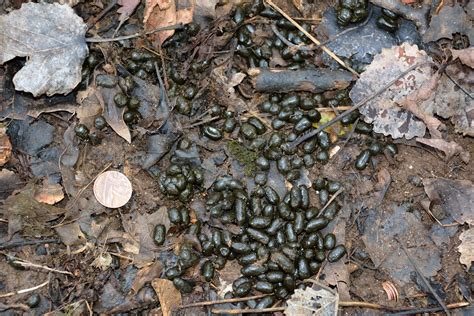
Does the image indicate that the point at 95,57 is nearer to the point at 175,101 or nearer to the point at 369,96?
the point at 175,101

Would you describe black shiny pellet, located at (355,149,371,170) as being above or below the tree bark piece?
below

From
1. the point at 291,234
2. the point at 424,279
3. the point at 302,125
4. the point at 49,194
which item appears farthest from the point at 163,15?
the point at 424,279

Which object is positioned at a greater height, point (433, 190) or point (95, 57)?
point (95, 57)

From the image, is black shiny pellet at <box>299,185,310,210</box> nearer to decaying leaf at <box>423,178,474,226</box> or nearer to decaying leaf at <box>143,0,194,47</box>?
decaying leaf at <box>423,178,474,226</box>

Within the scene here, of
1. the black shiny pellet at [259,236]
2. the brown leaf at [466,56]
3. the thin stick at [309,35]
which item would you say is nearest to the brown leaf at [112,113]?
the black shiny pellet at [259,236]

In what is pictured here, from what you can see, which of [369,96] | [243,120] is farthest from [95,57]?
[369,96]

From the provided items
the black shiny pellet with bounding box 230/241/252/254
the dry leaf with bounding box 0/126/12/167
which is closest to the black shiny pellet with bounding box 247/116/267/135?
the black shiny pellet with bounding box 230/241/252/254

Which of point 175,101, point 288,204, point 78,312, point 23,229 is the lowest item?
point 78,312
